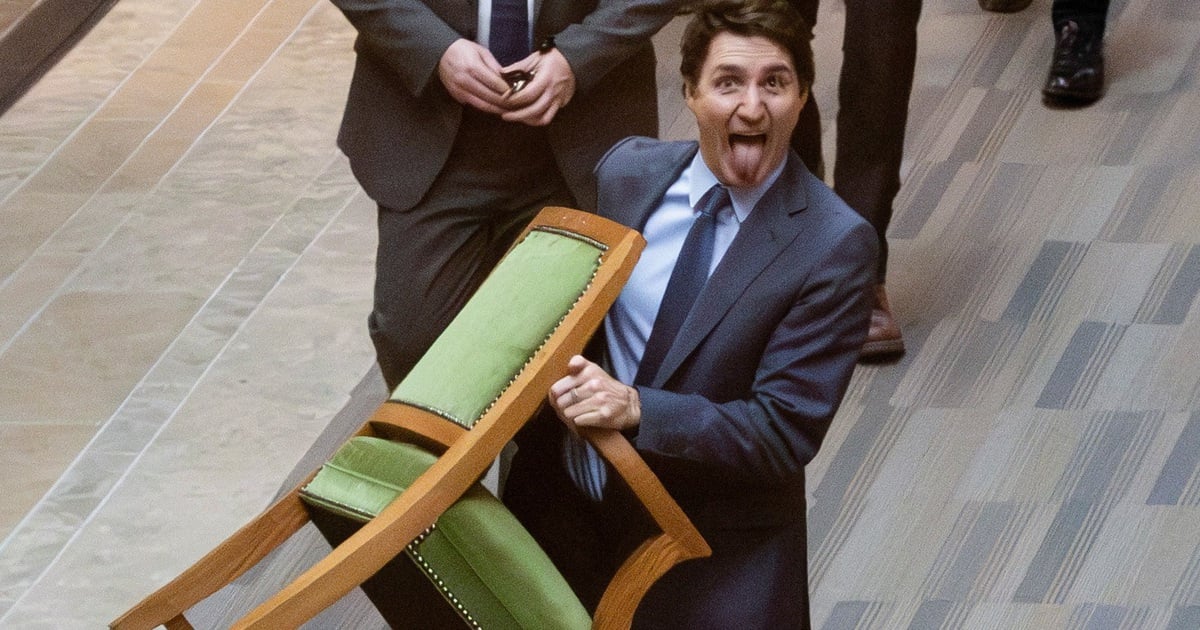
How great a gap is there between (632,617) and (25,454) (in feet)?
7.34

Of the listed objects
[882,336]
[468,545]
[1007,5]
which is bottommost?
[1007,5]

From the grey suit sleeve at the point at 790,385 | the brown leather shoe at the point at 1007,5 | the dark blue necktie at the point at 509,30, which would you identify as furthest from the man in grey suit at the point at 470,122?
the brown leather shoe at the point at 1007,5

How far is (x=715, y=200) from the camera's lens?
2.11 metres

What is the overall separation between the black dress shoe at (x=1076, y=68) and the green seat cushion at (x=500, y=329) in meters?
2.78

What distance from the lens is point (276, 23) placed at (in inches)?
234

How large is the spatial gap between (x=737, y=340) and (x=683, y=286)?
96mm

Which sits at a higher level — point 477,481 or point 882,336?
point 477,481

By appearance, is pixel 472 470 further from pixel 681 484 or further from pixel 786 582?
pixel 786 582

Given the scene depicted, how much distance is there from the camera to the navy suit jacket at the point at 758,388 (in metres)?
2.03

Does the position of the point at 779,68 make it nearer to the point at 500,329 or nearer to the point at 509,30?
the point at 500,329

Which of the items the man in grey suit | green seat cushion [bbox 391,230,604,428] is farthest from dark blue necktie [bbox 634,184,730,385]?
the man in grey suit

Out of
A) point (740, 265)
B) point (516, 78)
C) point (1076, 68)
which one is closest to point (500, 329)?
point (740, 265)

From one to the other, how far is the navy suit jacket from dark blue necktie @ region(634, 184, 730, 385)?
0.02 meters

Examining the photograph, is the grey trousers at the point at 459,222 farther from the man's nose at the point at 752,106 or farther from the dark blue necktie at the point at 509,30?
the man's nose at the point at 752,106
